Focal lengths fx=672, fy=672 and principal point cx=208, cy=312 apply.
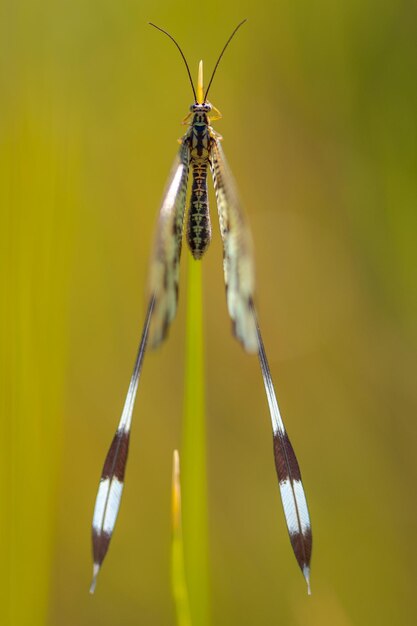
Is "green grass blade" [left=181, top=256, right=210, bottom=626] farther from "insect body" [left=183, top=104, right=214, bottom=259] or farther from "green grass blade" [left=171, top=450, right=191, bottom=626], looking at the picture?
"insect body" [left=183, top=104, right=214, bottom=259]

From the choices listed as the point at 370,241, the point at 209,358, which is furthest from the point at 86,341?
the point at 370,241

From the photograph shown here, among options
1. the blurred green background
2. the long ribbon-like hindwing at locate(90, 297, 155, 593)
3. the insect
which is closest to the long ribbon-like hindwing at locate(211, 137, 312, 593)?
the insect

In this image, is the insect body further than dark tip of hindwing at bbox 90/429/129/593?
Yes

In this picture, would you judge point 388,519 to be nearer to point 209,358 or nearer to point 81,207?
point 209,358

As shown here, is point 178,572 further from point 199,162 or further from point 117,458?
point 199,162

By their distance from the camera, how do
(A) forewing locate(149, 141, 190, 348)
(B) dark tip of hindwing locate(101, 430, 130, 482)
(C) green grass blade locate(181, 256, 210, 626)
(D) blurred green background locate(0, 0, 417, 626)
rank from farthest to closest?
1. (D) blurred green background locate(0, 0, 417, 626)
2. (B) dark tip of hindwing locate(101, 430, 130, 482)
3. (C) green grass blade locate(181, 256, 210, 626)
4. (A) forewing locate(149, 141, 190, 348)

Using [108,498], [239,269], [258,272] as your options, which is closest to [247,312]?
[239,269]

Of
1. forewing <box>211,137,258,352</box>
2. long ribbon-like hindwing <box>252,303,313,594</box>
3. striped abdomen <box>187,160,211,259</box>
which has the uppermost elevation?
striped abdomen <box>187,160,211,259</box>

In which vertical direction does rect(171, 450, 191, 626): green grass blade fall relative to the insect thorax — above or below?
below
